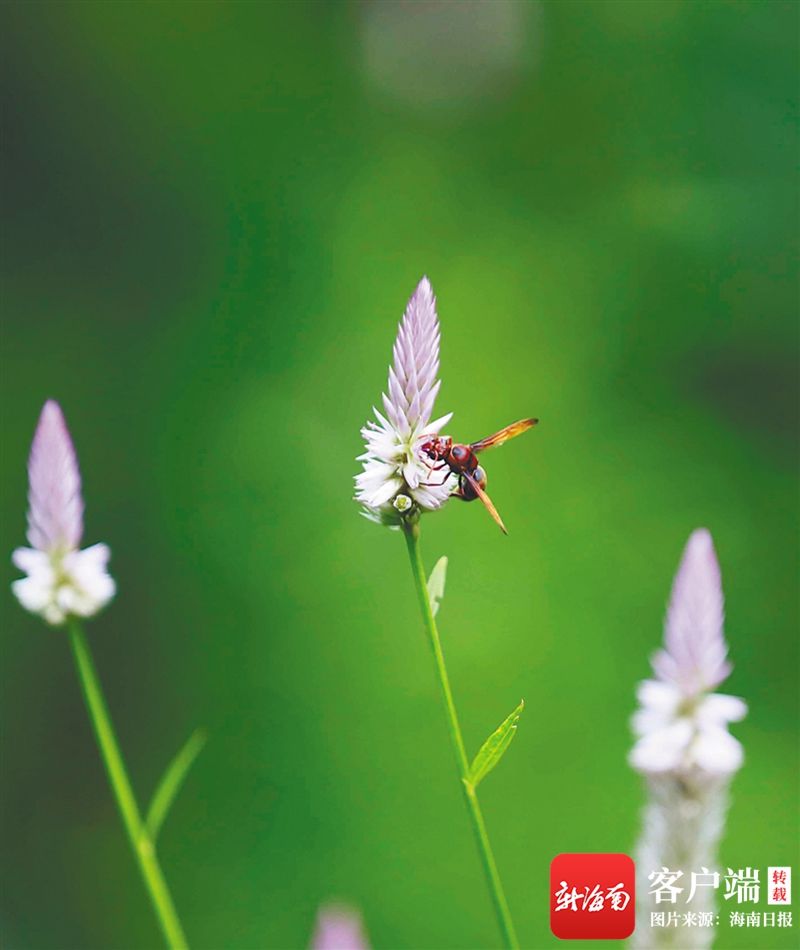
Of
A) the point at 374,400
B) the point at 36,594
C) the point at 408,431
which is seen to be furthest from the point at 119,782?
the point at 374,400

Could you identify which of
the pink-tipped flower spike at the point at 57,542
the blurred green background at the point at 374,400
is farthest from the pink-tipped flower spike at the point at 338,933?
the blurred green background at the point at 374,400

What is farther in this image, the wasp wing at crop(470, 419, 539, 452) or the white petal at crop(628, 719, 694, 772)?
the wasp wing at crop(470, 419, 539, 452)

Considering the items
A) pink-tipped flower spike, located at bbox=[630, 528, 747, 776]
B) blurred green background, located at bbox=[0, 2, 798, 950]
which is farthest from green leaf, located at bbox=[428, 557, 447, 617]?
blurred green background, located at bbox=[0, 2, 798, 950]

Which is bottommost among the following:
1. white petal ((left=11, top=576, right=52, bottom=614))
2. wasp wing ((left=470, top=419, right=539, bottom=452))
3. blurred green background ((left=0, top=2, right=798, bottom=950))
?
white petal ((left=11, top=576, right=52, bottom=614))

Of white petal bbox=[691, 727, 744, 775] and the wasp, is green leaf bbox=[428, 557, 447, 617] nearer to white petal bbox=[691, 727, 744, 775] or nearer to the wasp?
the wasp

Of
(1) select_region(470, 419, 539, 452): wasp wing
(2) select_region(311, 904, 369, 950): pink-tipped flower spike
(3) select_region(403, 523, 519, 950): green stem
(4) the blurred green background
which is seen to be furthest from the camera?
(4) the blurred green background

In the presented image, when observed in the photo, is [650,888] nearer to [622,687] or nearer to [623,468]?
[622,687]
